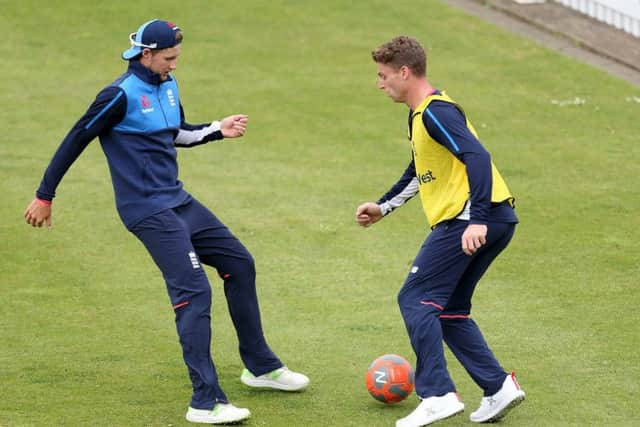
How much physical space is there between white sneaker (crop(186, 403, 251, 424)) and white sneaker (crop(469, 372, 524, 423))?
1490 millimetres

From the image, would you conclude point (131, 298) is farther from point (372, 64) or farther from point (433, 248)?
point (372, 64)

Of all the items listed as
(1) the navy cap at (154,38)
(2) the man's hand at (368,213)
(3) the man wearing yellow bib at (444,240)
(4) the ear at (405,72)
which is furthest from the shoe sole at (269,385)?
(1) the navy cap at (154,38)

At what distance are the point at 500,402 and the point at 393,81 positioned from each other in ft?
6.99

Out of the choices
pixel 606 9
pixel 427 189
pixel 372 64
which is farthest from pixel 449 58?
pixel 427 189

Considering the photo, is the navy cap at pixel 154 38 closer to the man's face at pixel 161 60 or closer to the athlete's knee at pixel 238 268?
the man's face at pixel 161 60

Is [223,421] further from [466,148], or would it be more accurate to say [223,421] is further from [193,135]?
[466,148]

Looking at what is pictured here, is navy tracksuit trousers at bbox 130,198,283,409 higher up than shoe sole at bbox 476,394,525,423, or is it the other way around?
navy tracksuit trousers at bbox 130,198,283,409

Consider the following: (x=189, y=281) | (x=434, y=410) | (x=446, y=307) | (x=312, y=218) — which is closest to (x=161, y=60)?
(x=189, y=281)

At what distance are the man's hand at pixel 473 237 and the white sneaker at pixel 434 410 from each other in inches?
36.8

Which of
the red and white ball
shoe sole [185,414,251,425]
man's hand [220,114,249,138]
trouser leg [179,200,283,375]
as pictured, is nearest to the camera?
shoe sole [185,414,251,425]

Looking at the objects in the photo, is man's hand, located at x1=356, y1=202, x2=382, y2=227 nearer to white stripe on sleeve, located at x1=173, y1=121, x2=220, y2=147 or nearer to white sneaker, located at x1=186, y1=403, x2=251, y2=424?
white stripe on sleeve, located at x1=173, y1=121, x2=220, y2=147

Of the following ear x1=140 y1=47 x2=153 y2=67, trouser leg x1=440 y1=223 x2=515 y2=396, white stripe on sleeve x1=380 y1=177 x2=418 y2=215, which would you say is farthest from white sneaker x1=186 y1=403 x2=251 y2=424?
ear x1=140 y1=47 x2=153 y2=67

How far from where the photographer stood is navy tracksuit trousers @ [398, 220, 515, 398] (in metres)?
7.37

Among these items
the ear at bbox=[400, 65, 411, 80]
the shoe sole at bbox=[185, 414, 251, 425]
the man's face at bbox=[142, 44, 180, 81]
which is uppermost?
the ear at bbox=[400, 65, 411, 80]
